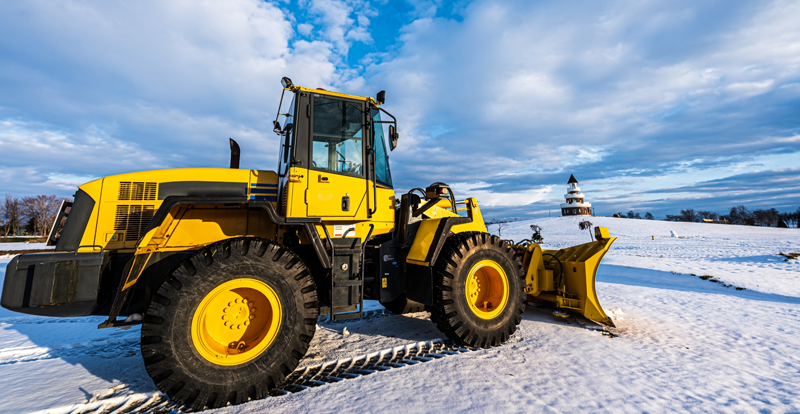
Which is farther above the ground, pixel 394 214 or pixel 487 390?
pixel 394 214

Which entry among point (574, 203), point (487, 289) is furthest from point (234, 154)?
point (574, 203)

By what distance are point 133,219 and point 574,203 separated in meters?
81.5

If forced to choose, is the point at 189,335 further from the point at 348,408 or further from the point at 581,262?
the point at 581,262

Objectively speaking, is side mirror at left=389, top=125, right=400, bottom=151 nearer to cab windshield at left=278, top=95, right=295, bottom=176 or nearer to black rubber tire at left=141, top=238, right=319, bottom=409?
cab windshield at left=278, top=95, right=295, bottom=176

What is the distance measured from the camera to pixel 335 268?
4.07 m

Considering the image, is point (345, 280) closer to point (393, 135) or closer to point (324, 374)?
point (324, 374)

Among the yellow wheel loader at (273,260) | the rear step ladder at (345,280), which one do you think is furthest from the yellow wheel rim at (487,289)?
the rear step ladder at (345,280)

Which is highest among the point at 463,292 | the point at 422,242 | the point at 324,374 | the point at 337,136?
the point at 337,136

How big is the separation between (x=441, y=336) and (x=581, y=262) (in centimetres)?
242

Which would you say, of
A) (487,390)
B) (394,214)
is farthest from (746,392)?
(394,214)

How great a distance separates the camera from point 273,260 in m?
3.43

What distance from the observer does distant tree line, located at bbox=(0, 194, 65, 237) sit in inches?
1788

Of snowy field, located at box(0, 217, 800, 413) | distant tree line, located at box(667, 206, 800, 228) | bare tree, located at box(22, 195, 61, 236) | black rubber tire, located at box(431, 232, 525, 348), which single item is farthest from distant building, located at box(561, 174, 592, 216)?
bare tree, located at box(22, 195, 61, 236)

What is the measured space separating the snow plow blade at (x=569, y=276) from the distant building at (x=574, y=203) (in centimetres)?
7620
